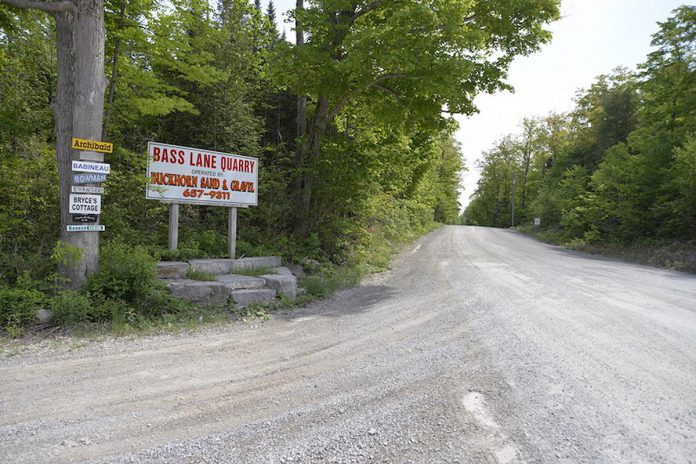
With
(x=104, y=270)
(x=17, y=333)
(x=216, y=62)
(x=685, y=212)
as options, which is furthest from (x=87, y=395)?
(x=685, y=212)

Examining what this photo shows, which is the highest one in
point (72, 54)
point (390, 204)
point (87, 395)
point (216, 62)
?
point (216, 62)

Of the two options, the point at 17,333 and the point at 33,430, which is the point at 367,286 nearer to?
the point at 17,333

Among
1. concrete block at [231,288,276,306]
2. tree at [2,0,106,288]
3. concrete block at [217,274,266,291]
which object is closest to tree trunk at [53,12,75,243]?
tree at [2,0,106,288]

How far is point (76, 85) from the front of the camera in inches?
232

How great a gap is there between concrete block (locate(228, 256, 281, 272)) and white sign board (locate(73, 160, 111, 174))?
2807mm

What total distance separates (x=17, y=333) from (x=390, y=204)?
12822mm

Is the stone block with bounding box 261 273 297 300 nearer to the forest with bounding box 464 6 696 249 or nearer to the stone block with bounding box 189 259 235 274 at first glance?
the stone block with bounding box 189 259 235 274

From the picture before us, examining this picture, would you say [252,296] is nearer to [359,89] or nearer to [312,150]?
[312,150]

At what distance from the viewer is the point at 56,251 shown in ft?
18.4

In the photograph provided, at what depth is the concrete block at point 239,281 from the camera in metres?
6.85

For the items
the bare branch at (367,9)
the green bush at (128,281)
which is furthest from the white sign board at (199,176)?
the bare branch at (367,9)

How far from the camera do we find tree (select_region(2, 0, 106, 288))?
5.83 meters

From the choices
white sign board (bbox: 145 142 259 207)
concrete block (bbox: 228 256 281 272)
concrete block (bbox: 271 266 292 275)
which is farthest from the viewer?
concrete block (bbox: 271 266 292 275)

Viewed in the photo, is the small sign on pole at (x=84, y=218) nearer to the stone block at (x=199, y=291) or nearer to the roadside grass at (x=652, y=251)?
the stone block at (x=199, y=291)
